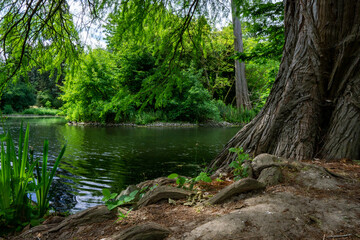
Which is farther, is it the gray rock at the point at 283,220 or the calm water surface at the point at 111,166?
the calm water surface at the point at 111,166

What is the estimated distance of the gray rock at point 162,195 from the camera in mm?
1823

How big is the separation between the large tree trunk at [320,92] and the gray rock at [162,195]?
50.7 inches

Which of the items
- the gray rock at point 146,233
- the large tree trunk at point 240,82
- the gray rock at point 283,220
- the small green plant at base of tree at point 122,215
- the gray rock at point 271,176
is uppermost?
the large tree trunk at point 240,82

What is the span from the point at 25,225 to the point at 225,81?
2034 centimetres

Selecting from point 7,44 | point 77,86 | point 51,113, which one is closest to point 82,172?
point 7,44

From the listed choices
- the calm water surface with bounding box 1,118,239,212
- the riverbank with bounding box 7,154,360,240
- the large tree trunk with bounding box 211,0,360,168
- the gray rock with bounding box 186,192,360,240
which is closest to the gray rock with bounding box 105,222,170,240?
the riverbank with bounding box 7,154,360,240

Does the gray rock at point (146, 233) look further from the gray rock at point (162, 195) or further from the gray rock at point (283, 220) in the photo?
the gray rock at point (162, 195)

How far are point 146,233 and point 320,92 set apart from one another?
246 centimetres

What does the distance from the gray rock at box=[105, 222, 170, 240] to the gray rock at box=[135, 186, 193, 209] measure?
1.57 feet

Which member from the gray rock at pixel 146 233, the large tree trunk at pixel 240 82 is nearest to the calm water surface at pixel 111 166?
the gray rock at pixel 146 233

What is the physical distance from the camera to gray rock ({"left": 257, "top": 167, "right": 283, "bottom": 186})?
190 centimetres

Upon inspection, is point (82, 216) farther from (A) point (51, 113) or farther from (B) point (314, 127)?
(A) point (51, 113)

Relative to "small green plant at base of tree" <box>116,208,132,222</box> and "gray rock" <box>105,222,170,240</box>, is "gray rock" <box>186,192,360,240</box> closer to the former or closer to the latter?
"gray rock" <box>105,222,170,240</box>

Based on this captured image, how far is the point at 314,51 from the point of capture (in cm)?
269
